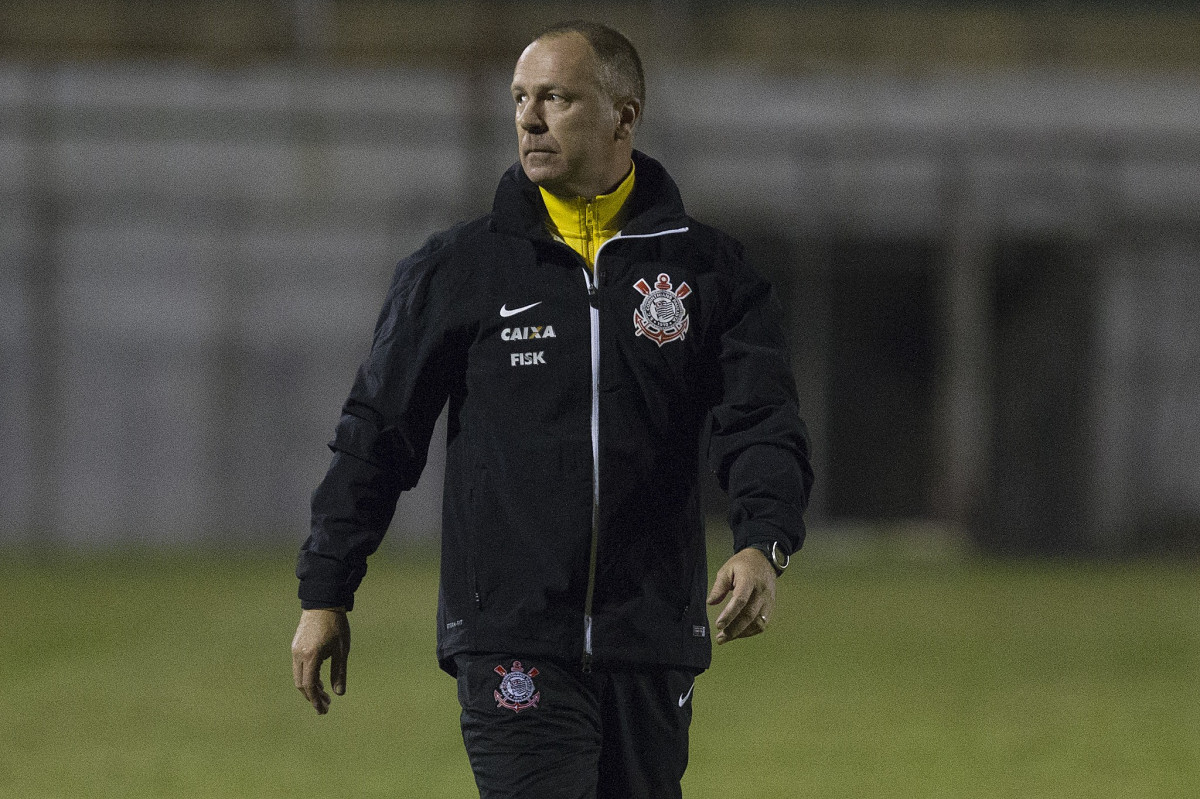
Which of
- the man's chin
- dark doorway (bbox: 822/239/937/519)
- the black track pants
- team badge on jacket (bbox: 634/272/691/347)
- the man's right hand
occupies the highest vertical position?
the man's chin

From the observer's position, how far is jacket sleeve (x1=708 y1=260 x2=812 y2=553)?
3.11 m

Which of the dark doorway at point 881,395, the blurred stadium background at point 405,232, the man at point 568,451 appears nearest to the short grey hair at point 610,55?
the man at point 568,451

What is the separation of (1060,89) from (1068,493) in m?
4.40

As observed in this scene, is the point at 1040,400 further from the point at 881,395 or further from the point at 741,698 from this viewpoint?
the point at 741,698

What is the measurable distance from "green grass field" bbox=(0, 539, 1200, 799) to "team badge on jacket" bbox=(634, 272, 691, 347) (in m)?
3.28

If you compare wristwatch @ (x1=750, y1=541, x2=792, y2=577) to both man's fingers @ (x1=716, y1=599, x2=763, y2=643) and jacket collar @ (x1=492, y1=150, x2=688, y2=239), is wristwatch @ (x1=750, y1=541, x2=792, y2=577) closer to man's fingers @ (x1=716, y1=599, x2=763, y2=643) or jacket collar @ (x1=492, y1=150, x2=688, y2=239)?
man's fingers @ (x1=716, y1=599, x2=763, y2=643)

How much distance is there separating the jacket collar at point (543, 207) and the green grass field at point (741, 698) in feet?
10.8

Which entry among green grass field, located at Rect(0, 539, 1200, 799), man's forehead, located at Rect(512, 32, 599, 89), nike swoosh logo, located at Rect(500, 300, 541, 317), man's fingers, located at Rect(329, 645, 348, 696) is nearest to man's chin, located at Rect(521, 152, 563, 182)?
man's forehead, located at Rect(512, 32, 599, 89)

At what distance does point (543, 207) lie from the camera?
3.28 metres

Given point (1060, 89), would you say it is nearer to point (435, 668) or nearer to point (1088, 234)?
point (1088, 234)

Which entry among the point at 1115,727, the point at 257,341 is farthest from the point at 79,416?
the point at 1115,727

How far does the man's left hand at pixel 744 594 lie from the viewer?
2936mm

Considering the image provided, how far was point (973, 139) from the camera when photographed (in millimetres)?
19062

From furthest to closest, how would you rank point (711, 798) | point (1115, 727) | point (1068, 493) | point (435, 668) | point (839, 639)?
1. point (1068, 493)
2. point (839, 639)
3. point (435, 668)
4. point (1115, 727)
5. point (711, 798)
